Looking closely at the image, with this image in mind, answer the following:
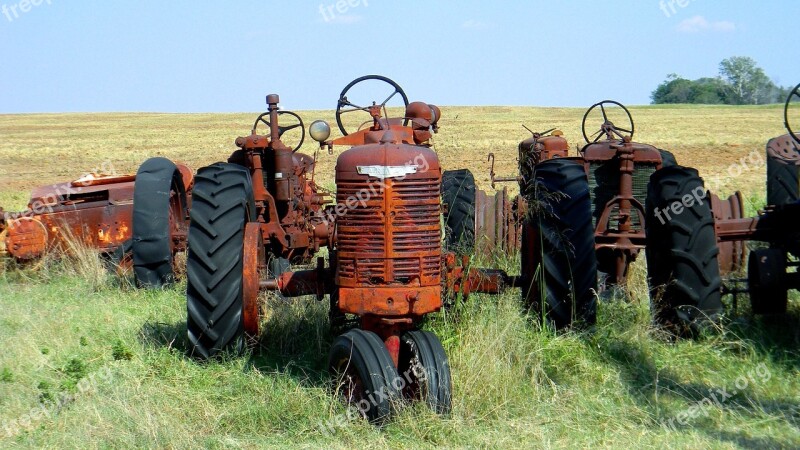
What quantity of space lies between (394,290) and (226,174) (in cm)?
188

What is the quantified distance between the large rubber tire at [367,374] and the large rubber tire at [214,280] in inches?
40.3

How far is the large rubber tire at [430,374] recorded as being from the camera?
4.61 meters

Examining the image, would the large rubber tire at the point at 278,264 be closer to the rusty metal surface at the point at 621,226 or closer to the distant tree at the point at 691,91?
the rusty metal surface at the point at 621,226

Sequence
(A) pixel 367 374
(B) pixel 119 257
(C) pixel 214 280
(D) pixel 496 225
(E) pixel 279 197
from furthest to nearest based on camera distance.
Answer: (D) pixel 496 225
(E) pixel 279 197
(B) pixel 119 257
(C) pixel 214 280
(A) pixel 367 374

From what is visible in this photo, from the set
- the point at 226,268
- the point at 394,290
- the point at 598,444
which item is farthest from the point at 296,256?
the point at 598,444

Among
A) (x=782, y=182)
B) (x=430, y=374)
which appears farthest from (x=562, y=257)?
(x=782, y=182)

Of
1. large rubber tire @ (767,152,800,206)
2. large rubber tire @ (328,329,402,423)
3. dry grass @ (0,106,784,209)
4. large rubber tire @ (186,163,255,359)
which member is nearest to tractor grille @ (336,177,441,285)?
large rubber tire @ (328,329,402,423)

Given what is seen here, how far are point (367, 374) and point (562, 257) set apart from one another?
2.03 m

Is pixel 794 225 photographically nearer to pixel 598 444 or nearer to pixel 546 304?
pixel 546 304

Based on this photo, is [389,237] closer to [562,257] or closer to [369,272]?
[369,272]

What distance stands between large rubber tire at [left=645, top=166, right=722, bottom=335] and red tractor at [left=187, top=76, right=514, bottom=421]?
1.18 metres

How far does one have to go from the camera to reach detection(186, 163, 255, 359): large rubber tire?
5555mm

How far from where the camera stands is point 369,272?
193 inches

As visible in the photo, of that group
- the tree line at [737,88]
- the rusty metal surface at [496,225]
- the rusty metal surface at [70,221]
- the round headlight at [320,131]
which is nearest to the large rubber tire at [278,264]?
the round headlight at [320,131]
